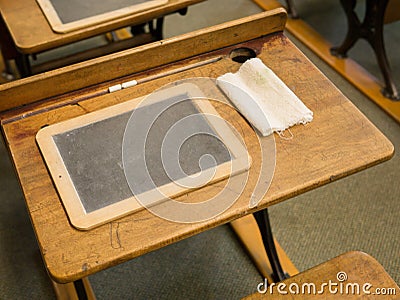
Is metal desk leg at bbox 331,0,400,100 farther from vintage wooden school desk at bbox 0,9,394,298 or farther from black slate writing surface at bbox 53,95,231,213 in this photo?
black slate writing surface at bbox 53,95,231,213

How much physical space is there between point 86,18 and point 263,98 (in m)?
0.68

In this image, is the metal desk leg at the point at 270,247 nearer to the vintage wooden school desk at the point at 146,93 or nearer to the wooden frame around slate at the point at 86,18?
the vintage wooden school desk at the point at 146,93

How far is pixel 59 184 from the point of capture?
3.48 ft

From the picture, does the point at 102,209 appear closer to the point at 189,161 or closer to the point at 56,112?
the point at 189,161

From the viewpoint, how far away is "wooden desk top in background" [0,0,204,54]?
60.5 inches

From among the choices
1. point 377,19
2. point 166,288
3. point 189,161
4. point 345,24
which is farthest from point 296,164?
point 345,24

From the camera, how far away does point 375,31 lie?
94.3 inches

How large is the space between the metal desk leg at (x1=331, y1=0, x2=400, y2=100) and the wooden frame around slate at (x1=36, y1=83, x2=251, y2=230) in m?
1.41

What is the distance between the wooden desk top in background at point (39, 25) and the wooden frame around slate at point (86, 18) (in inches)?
0.5

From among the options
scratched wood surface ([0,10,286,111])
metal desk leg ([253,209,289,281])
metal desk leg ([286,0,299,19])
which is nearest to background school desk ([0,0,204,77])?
scratched wood surface ([0,10,286,111])

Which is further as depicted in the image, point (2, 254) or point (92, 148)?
point (2, 254)

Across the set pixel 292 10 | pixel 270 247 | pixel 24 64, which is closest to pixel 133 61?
pixel 24 64

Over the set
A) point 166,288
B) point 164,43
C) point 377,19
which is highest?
point 164,43

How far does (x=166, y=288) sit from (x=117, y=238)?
32.7 inches
